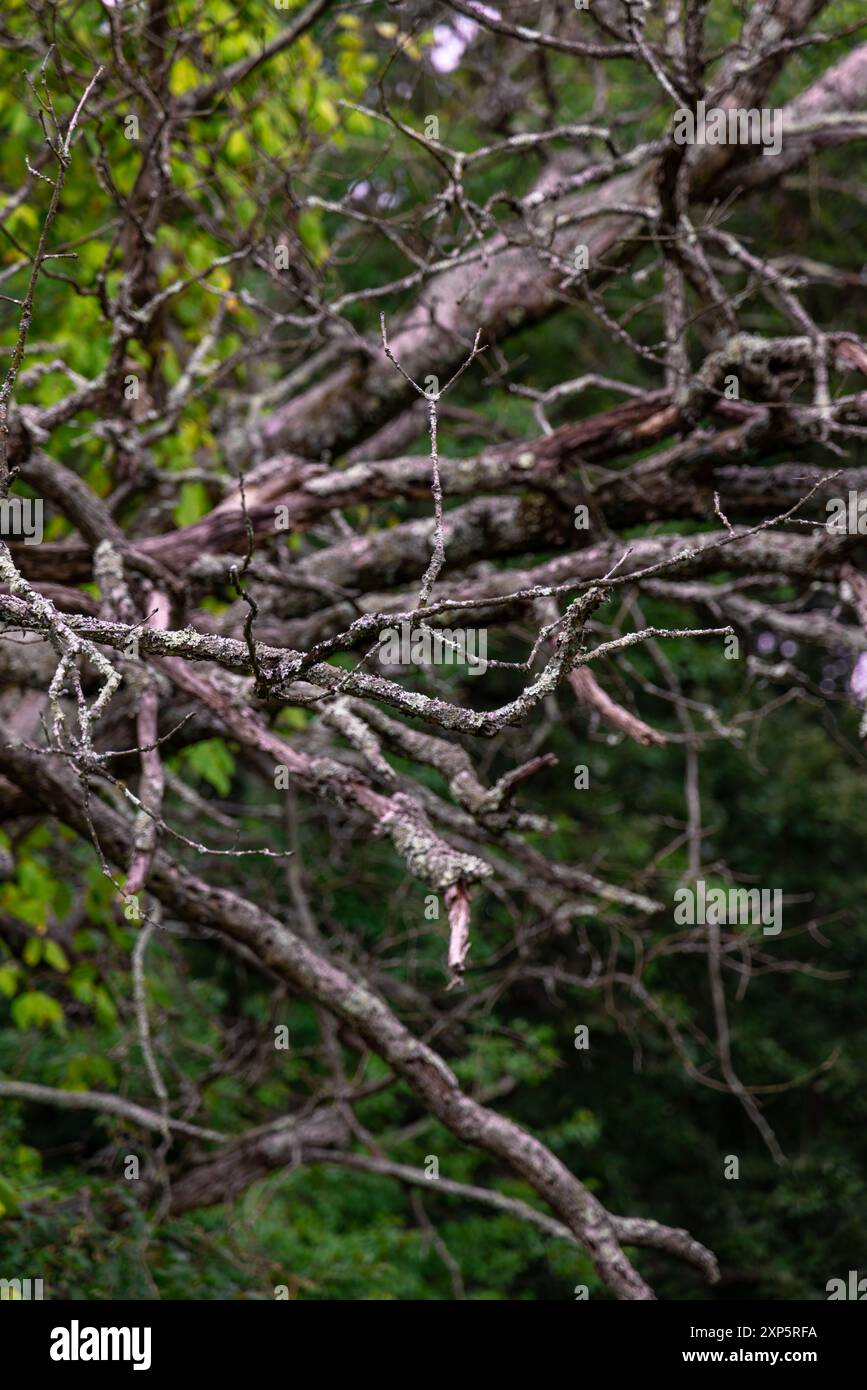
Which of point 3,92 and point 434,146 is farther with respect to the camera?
point 3,92

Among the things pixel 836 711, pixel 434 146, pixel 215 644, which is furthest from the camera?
pixel 836 711

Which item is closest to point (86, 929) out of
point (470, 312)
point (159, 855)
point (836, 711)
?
point (159, 855)

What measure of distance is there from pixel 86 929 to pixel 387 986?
1.20 m

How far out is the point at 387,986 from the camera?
4.83 meters

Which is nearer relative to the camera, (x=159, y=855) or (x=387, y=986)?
(x=159, y=855)

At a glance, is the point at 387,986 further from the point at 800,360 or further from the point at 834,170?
the point at 834,170

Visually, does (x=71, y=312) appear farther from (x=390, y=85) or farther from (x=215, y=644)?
(x=390, y=85)

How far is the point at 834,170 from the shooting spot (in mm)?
7355

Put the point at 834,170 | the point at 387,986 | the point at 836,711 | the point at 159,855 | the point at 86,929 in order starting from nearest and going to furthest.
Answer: the point at 159,855
the point at 86,929
the point at 387,986
the point at 834,170
the point at 836,711

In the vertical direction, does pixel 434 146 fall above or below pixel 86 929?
above

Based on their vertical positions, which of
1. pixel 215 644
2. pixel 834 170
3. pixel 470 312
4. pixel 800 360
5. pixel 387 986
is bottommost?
pixel 387 986
